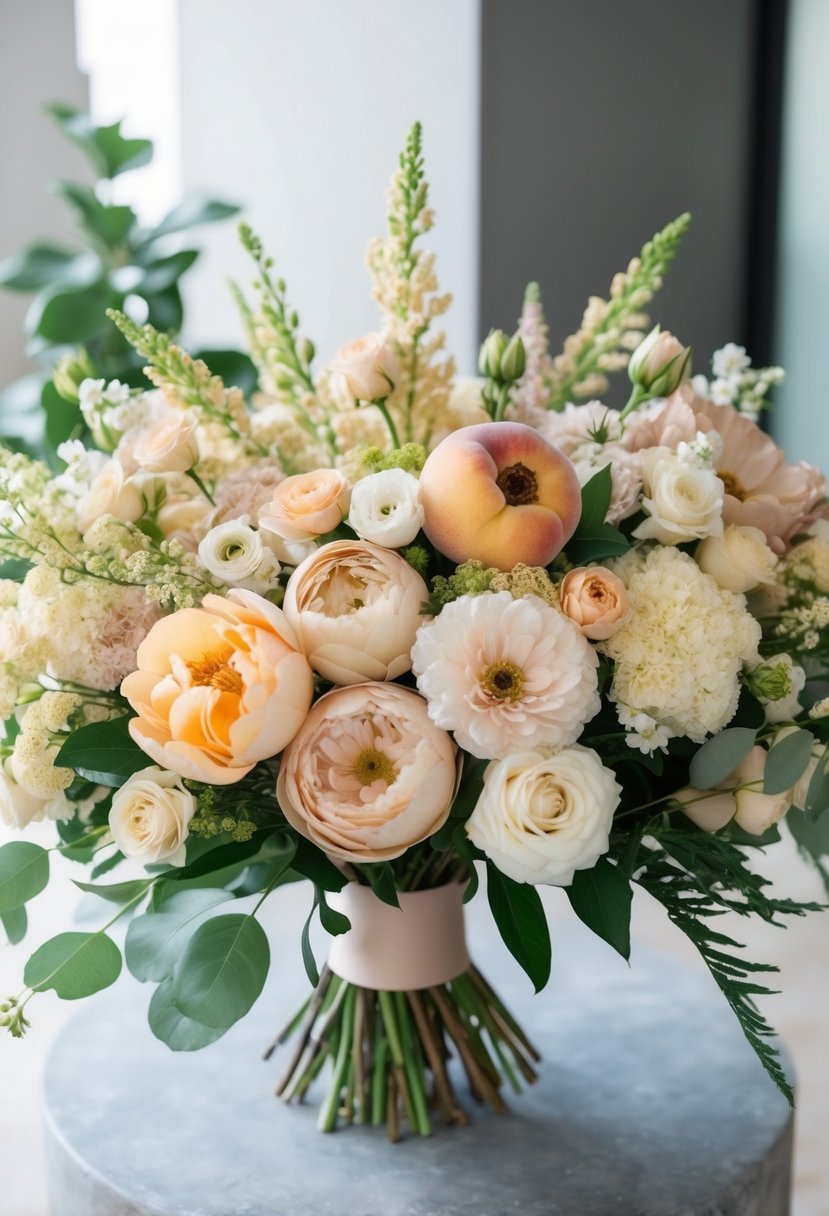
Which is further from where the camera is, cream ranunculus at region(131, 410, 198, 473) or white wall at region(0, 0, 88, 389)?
white wall at region(0, 0, 88, 389)

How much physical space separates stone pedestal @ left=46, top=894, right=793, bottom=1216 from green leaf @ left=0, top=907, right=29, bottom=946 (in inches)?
7.5

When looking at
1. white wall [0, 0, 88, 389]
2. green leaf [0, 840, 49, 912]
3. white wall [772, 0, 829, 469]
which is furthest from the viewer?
white wall [0, 0, 88, 389]

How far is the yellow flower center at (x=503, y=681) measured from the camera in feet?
2.02

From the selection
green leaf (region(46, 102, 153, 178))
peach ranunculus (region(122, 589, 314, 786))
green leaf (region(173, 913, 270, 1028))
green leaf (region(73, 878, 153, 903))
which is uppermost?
green leaf (region(46, 102, 153, 178))

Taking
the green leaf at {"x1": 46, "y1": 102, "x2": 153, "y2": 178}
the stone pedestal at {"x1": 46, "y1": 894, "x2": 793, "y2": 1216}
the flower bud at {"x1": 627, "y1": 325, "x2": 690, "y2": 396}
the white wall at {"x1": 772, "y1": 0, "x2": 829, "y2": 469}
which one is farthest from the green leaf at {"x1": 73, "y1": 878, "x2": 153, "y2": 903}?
the white wall at {"x1": 772, "y1": 0, "x2": 829, "y2": 469}

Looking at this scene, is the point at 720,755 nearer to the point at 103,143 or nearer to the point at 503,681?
the point at 503,681

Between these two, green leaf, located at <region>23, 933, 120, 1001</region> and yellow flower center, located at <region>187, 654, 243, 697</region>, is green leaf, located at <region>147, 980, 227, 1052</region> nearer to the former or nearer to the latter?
green leaf, located at <region>23, 933, 120, 1001</region>

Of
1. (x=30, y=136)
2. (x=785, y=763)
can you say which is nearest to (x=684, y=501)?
(x=785, y=763)

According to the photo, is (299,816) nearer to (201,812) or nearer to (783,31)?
(201,812)

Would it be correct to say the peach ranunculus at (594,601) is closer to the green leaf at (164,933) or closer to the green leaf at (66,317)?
the green leaf at (164,933)

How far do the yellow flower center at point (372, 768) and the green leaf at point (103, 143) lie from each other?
6.00 feet

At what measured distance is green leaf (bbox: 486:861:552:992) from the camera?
0.68 meters

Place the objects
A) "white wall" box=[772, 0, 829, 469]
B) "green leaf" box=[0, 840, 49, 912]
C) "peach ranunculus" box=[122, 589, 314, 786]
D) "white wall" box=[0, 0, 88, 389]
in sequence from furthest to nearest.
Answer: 1. "white wall" box=[0, 0, 88, 389]
2. "white wall" box=[772, 0, 829, 469]
3. "green leaf" box=[0, 840, 49, 912]
4. "peach ranunculus" box=[122, 589, 314, 786]

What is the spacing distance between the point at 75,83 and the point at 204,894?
2784 millimetres
